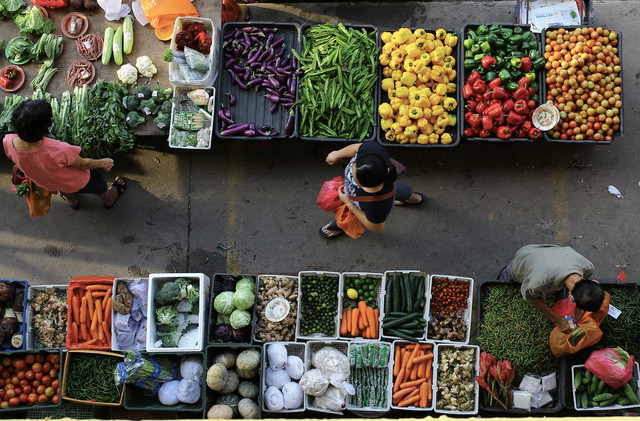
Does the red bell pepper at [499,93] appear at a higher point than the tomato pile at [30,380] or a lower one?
higher

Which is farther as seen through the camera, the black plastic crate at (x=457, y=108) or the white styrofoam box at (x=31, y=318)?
the black plastic crate at (x=457, y=108)

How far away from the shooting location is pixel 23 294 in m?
5.20

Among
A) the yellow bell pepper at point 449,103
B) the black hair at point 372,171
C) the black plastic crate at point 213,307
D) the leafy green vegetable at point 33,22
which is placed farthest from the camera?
the leafy green vegetable at point 33,22

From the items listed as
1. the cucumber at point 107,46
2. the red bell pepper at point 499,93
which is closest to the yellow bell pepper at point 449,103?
the red bell pepper at point 499,93

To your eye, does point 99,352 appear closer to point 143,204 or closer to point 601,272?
point 143,204

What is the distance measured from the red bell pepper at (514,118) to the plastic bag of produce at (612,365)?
2367 millimetres

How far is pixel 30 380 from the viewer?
4965mm

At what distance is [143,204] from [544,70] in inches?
186

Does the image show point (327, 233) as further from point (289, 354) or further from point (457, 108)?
point (457, 108)

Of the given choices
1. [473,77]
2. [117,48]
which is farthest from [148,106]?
[473,77]

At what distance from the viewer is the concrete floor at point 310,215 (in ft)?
19.1

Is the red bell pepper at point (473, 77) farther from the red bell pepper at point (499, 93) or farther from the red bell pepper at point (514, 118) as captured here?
the red bell pepper at point (514, 118)

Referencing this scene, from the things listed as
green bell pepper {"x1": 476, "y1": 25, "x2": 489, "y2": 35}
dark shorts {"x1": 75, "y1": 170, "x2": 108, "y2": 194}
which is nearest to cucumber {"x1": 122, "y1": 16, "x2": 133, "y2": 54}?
dark shorts {"x1": 75, "y1": 170, "x2": 108, "y2": 194}

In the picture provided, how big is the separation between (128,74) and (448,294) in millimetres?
4089
